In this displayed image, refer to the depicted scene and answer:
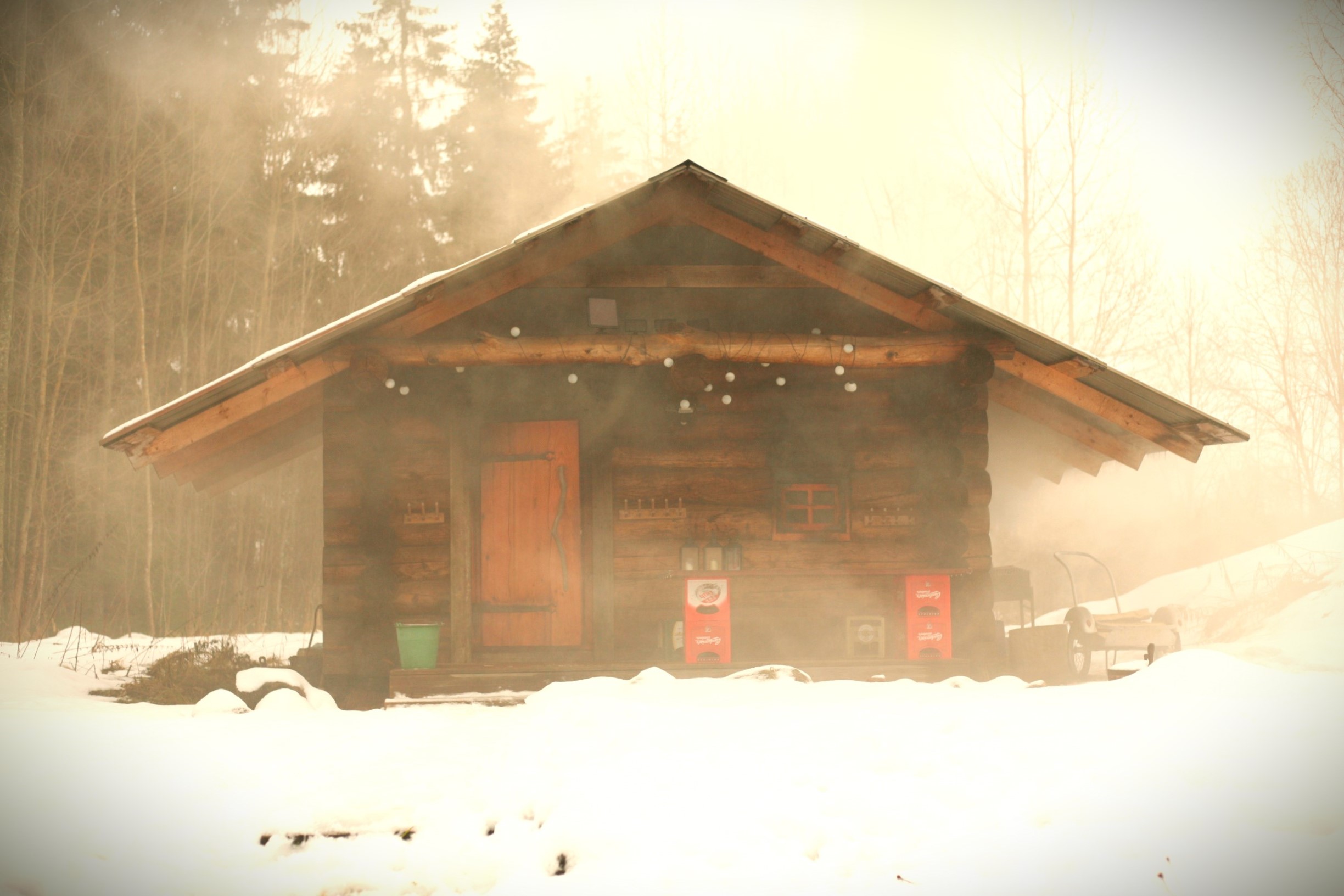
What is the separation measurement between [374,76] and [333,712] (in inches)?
817

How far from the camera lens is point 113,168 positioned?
53.5 ft

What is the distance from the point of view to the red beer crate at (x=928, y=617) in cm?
848

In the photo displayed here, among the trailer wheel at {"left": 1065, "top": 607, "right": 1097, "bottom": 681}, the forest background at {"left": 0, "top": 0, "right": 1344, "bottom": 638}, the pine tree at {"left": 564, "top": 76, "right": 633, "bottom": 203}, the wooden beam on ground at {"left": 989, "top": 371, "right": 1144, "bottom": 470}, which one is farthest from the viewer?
the pine tree at {"left": 564, "top": 76, "right": 633, "bottom": 203}

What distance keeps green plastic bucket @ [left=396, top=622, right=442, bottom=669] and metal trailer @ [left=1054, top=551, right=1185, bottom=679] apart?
18.4 ft

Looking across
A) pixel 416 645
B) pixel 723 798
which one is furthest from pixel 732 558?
pixel 723 798

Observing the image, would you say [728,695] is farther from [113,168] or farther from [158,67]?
[158,67]

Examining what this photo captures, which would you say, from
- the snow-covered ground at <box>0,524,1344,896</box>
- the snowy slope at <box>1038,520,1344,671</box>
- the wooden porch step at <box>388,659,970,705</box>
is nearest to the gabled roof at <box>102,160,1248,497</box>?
the snow-covered ground at <box>0,524,1344,896</box>

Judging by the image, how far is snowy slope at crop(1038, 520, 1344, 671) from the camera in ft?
36.0

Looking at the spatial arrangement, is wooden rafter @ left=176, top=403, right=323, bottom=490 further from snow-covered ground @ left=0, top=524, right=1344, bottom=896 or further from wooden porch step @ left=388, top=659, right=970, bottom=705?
snow-covered ground @ left=0, top=524, right=1344, bottom=896

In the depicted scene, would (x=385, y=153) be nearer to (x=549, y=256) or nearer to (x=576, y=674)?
(x=549, y=256)

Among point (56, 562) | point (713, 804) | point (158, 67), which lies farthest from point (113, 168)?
point (713, 804)

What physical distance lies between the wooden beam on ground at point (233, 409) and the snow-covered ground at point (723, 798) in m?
2.24

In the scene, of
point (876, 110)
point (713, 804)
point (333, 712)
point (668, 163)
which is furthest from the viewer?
point (876, 110)

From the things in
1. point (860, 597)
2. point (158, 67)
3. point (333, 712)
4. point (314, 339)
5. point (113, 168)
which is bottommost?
point (333, 712)
